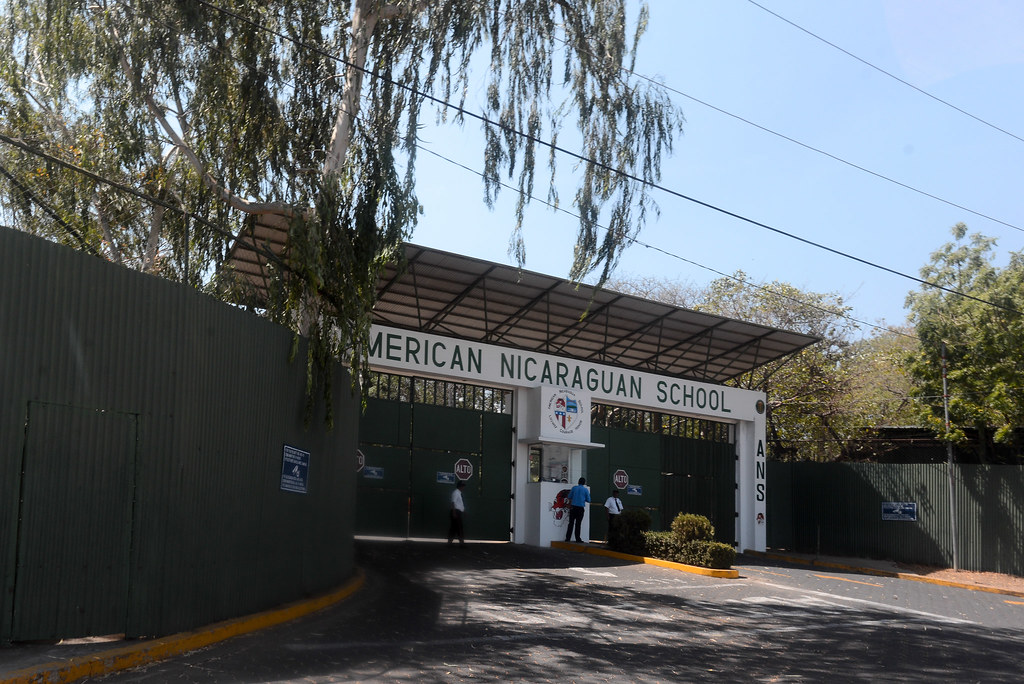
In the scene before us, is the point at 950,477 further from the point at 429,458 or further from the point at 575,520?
the point at 429,458

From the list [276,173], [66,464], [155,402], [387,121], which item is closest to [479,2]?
[387,121]

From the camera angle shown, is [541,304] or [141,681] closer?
[141,681]

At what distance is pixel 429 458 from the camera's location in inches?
870

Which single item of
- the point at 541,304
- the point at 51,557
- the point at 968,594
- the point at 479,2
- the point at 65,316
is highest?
the point at 479,2

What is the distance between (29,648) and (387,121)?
30.7 ft

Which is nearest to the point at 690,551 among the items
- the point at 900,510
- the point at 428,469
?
the point at 428,469

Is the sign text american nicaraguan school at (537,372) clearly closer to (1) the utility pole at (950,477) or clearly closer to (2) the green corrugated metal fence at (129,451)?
Answer: (1) the utility pole at (950,477)

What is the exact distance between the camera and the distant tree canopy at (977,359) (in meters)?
24.9

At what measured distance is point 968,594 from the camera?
19594mm

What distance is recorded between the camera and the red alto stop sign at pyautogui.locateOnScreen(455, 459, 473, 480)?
73.5ft

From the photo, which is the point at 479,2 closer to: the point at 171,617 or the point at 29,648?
the point at 171,617

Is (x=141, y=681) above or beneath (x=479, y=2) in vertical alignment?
beneath

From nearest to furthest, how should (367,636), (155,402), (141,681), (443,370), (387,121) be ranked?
(141,681)
(155,402)
(367,636)
(387,121)
(443,370)

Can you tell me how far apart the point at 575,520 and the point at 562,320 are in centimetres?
552
